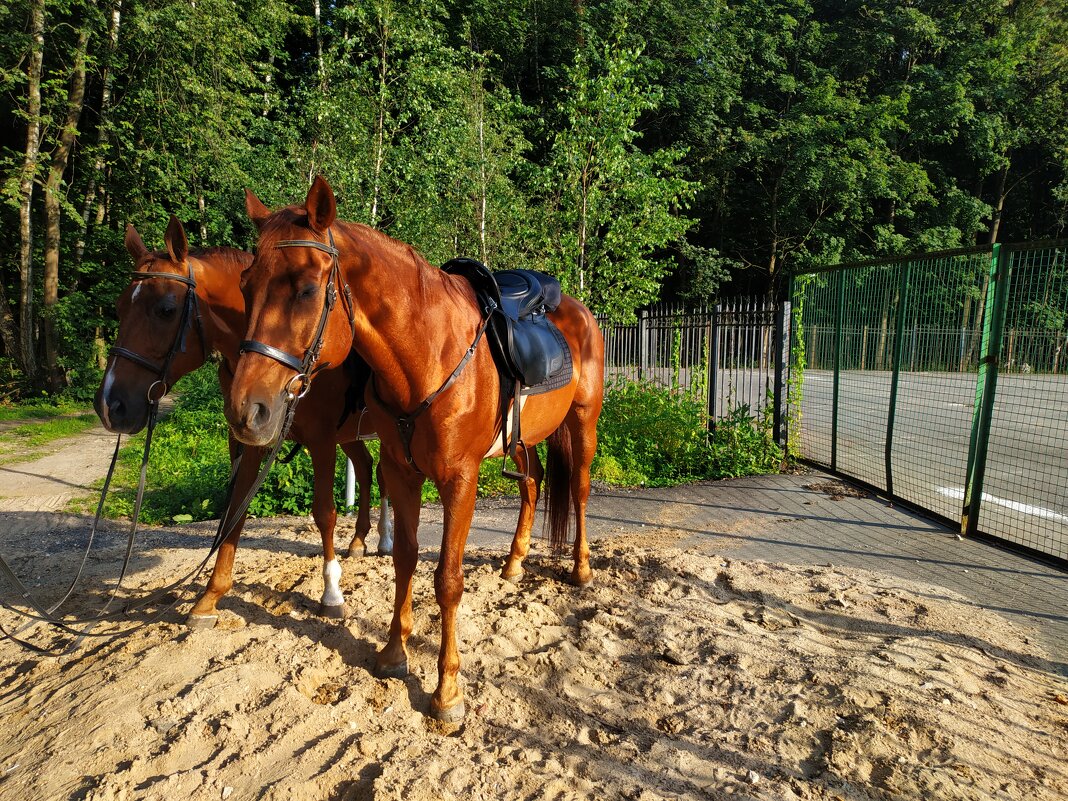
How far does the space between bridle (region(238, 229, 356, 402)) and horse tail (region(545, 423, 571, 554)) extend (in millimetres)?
2568

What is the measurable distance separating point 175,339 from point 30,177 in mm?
16059

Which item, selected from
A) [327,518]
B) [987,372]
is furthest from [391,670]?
[987,372]

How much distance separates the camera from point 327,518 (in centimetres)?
383

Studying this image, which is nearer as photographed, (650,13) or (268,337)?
(268,337)

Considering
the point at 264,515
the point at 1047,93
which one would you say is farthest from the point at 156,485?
the point at 1047,93

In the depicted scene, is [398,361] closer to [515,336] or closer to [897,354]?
[515,336]

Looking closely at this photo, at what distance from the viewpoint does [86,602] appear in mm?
3941

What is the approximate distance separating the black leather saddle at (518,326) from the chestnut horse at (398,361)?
110 mm

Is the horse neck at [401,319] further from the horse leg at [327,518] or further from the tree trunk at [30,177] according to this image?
the tree trunk at [30,177]

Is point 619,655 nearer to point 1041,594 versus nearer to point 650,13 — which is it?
point 1041,594

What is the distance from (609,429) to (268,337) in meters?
7.17

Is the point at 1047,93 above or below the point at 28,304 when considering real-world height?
above

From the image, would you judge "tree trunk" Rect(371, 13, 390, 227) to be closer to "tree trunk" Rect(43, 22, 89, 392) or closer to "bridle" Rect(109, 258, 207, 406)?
"bridle" Rect(109, 258, 207, 406)

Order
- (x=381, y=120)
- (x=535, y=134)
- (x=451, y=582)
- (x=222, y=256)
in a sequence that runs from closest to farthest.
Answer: (x=451, y=582)
(x=222, y=256)
(x=381, y=120)
(x=535, y=134)
